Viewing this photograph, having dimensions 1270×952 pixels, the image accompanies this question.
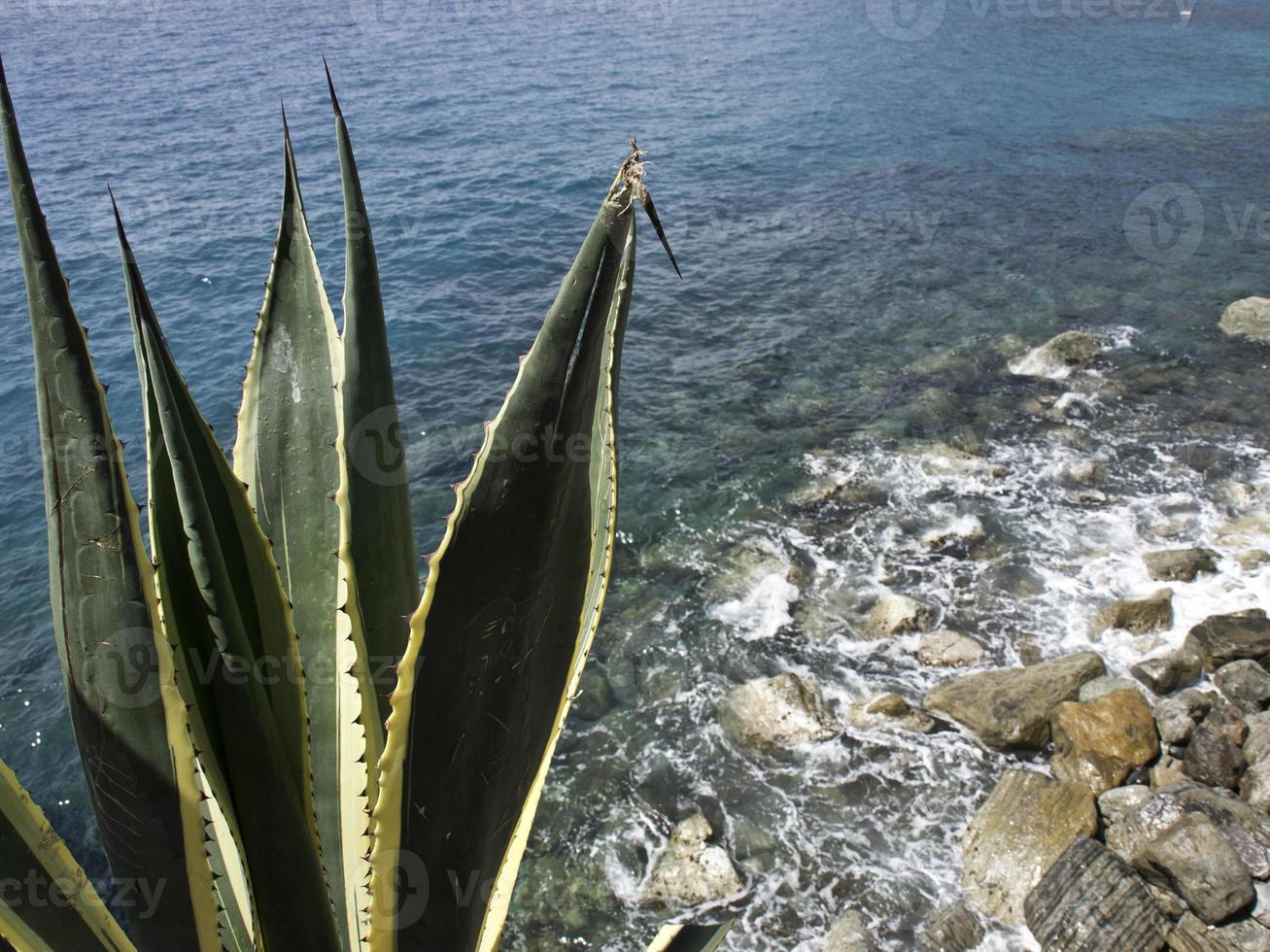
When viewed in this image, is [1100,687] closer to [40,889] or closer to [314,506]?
[314,506]

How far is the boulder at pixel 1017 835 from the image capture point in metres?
6.44

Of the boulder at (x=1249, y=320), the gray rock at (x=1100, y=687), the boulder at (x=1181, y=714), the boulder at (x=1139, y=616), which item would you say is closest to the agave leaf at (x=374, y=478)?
the gray rock at (x=1100, y=687)

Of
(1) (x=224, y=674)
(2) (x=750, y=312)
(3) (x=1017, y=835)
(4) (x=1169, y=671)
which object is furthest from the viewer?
(2) (x=750, y=312)

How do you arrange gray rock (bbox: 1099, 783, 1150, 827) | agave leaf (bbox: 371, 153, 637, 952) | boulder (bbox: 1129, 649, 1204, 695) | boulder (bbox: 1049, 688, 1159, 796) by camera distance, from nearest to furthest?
agave leaf (bbox: 371, 153, 637, 952), gray rock (bbox: 1099, 783, 1150, 827), boulder (bbox: 1049, 688, 1159, 796), boulder (bbox: 1129, 649, 1204, 695)

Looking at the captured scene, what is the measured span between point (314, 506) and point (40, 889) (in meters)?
1.04

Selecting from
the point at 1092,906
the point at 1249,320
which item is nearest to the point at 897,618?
the point at 1092,906

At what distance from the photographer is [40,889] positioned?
1453 mm

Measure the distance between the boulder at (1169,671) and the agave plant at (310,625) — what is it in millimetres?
7148

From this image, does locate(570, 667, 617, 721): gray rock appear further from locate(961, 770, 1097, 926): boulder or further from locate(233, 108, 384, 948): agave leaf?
locate(233, 108, 384, 948): agave leaf

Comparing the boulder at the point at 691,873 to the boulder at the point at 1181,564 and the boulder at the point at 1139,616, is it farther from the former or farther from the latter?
the boulder at the point at 1181,564

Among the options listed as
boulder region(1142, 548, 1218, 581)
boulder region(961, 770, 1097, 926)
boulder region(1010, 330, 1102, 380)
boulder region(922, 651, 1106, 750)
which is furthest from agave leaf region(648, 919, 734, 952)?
boulder region(1010, 330, 1102, 380)

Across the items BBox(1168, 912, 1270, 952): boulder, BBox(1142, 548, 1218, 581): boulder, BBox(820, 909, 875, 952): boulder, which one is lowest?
BBox(820, 909, 875, 952): boulder

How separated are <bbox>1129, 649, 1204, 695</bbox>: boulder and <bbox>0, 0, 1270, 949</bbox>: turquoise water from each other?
0.52 metres

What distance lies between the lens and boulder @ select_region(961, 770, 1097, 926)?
254 inches
